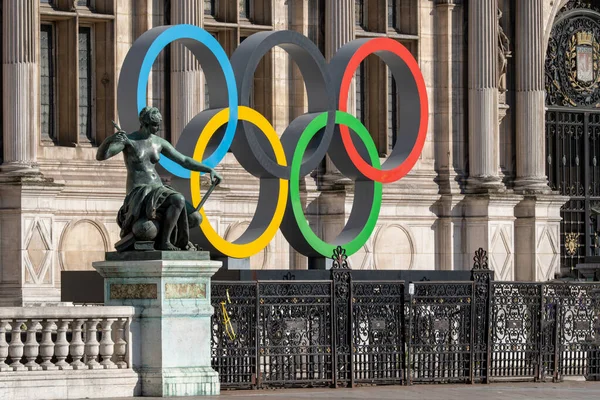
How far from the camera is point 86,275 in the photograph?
31766mm

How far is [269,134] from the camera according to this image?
33250mm

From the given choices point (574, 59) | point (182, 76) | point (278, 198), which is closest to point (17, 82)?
point (182, 76)

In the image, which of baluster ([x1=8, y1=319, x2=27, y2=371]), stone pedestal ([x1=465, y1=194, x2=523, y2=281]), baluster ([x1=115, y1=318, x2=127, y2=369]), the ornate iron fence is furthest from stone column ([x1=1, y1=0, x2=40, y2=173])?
baluster ([x1=8, y1=319, x2=27, y2=371])

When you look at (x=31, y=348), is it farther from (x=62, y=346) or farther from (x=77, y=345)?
(x=77, y=345)

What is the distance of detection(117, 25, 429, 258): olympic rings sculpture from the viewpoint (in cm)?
3153

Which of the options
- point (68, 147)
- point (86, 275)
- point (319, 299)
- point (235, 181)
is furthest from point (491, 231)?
point (319, 299)

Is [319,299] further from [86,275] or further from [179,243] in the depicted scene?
[86,275]

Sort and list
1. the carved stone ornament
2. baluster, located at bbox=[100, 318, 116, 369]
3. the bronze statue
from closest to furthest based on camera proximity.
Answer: baluster, located at bbox=[100, 318, 116, 369], the bronze statue, the carved stone ornament

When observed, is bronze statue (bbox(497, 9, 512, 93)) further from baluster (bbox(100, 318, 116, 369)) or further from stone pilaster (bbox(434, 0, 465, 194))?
baluster (bbox(100, 318, 116, 369))

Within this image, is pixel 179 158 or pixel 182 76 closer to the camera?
pixel 179 158

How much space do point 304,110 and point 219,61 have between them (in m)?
9.17

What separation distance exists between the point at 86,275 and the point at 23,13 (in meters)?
6.73

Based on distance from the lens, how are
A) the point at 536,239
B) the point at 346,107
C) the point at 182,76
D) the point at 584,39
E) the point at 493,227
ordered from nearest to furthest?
the point at 346,107, the point at 182,76, the point at 493,227, the point at 536,239, the point at 584,39

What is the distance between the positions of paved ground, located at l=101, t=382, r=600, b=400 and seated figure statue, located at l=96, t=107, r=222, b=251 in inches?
84.3
